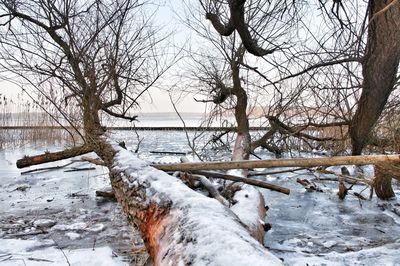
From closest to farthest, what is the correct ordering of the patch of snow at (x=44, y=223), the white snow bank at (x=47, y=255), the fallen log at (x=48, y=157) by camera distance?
the white snow bank at (x=47, y=255) → the patch of snow at (x=44, y=223) → the fallen log at (x=48, y=157)

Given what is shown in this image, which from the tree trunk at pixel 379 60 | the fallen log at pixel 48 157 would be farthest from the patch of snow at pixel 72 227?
the tree trunk at pixel 379 60

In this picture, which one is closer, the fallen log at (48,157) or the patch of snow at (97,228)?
the patch of snow at (97,228)

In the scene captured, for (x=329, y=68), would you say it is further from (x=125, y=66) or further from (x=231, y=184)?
(x=125, y=66)

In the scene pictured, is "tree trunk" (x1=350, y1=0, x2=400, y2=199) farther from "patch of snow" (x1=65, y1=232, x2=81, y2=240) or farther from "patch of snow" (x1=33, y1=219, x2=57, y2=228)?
"patch of snow" (x1=33, y1=219, x2=57, y2=228)

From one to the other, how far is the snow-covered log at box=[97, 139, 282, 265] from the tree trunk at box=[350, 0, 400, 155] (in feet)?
6.78

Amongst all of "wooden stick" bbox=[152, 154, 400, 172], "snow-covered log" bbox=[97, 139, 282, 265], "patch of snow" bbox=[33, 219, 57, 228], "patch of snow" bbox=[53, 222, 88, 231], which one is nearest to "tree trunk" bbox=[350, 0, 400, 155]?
"wooden stick" bbox=[152, 154, 400, 172]

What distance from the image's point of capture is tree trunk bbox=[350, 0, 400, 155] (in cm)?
320

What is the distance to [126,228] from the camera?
3264 mm

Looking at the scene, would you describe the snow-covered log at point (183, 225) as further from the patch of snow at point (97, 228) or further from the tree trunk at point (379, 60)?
the tree trunk at point (379, 60)

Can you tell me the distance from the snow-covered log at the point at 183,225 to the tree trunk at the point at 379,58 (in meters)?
2.07

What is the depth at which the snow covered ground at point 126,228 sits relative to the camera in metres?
2.54

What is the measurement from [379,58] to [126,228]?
110 inches

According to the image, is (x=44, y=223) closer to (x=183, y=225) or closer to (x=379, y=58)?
(x=183, y=225)

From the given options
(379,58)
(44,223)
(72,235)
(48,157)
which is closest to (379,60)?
(379,58)
